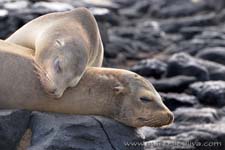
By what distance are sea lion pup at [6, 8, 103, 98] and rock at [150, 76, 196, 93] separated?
5456mm

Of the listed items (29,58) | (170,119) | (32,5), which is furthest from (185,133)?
(32,5)

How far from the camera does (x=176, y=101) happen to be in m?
10.9

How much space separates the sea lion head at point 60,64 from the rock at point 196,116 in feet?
12.2

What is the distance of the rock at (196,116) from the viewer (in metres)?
9.30

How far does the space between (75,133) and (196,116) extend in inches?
160

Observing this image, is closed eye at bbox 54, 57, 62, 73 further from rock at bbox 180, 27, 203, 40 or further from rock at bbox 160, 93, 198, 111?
rock at bbox 180, 27, 203, 40

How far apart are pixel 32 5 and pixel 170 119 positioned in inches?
427

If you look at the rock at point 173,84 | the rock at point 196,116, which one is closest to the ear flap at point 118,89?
the rock at point 196,116

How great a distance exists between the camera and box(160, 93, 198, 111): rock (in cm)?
1081

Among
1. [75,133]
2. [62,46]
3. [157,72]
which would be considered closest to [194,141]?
[75,133]

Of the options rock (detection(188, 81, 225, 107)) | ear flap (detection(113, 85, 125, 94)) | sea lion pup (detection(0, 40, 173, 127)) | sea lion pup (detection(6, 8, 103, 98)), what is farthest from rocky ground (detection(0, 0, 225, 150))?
sea lion pup (detection(6, 8, 103, 98))

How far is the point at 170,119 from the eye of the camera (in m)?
6.01

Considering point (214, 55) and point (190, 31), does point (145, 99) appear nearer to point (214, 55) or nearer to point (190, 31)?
point (214, 55)

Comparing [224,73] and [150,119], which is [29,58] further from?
[224,73]
